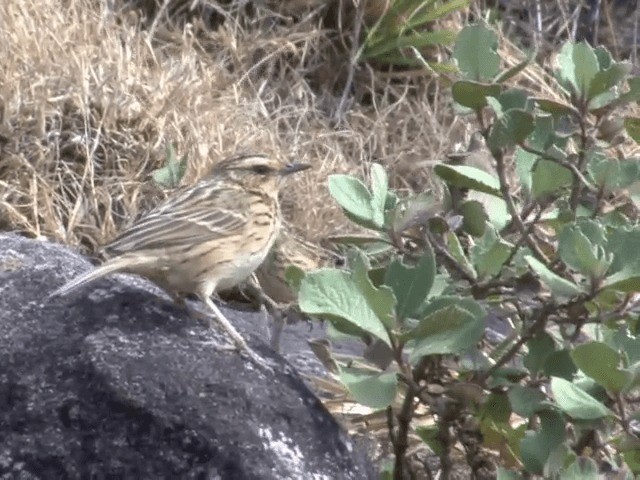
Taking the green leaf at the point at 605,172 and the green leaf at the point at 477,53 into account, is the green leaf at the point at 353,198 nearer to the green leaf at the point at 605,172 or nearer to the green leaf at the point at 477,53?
the green leaf at the point at 477,53

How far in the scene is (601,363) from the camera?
331 cm

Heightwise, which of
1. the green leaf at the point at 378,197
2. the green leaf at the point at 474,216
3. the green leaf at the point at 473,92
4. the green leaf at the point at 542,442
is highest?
the green leaf at the point at 473,92

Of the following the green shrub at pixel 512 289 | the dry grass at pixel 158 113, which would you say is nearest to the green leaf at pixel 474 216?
the green shrub at pixel 512 289

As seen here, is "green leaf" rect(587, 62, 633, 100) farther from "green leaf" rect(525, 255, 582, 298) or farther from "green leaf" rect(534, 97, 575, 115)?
"green leaf" rect(525, 255, 582, 298)

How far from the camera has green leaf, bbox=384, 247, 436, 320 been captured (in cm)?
348

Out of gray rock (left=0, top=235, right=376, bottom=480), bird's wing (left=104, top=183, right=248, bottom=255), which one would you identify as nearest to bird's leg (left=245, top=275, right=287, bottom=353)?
bird's wing (left=104, top=183, right=248, bottom=255)

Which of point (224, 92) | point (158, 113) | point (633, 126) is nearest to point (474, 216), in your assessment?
point (633, 126)

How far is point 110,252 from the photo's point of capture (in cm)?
494

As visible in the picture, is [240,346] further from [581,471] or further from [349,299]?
[581,471]

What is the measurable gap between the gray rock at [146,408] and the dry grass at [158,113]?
2.75 m

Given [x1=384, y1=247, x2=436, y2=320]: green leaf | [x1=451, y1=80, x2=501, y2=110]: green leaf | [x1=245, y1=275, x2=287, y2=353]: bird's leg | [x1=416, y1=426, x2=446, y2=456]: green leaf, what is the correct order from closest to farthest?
1. [x1=384, y1=247, x2=436, y2=320]: green leaf
2. [x1=451, y1=80, x2=501, y2=110]: green leaf
3. [x1=416, y1=426, x2=446, y2=456]: green leaf
4. [x1=245, y1=275, x2=287, y2=353]: bird's leg

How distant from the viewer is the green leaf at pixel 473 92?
12.3 feet

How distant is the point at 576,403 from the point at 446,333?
1.14 ft

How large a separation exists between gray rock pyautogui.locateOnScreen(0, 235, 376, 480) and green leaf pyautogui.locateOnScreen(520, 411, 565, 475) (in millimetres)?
587
